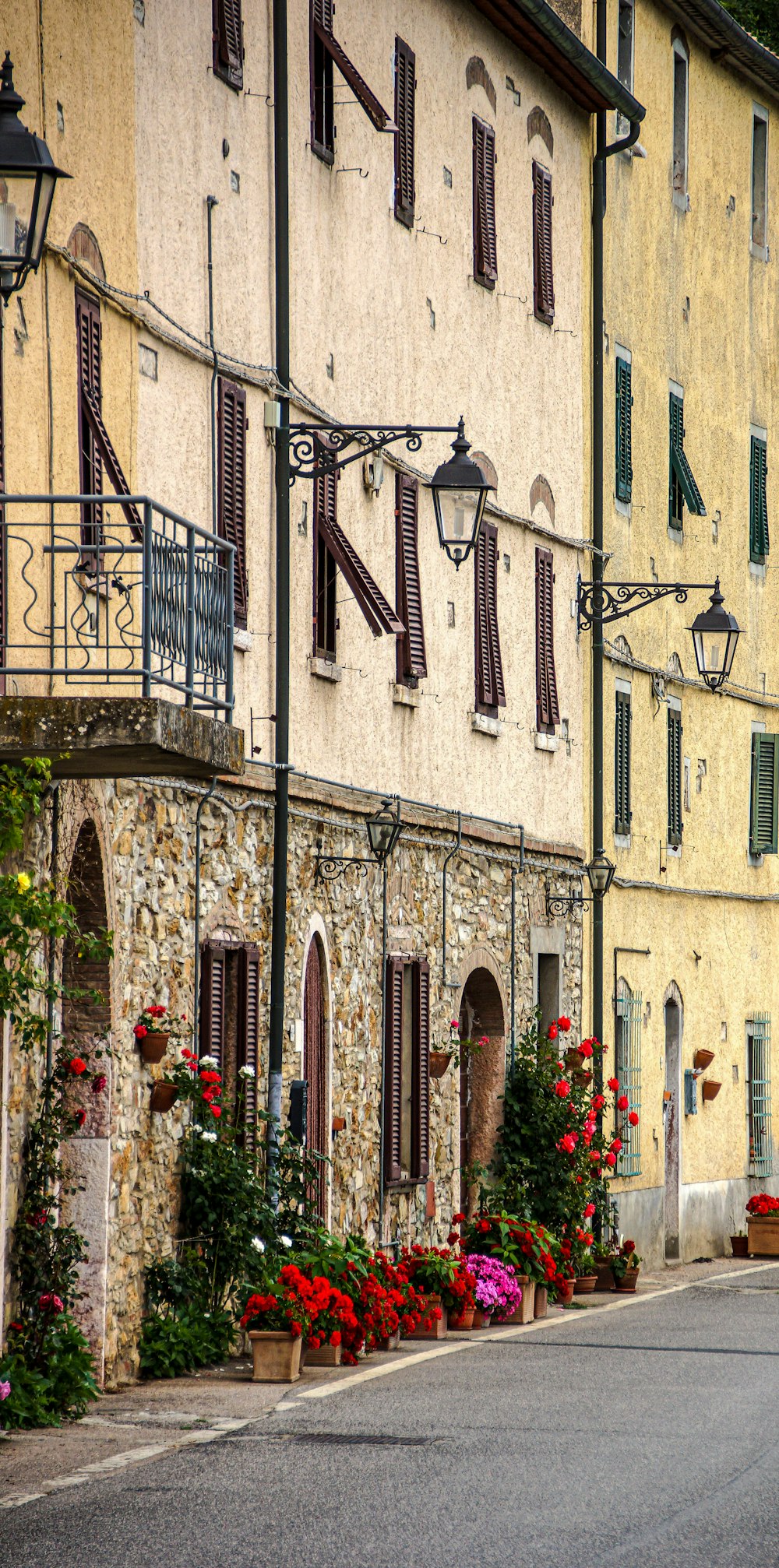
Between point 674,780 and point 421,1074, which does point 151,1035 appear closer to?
point 421,1074

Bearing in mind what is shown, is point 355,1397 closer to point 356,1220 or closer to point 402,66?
point 356,1220

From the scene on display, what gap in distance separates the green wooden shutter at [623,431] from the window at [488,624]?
3.76 metres

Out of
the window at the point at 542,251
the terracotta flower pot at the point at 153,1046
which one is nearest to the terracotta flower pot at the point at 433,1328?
the terracotta flower pot at the point at 153,1046

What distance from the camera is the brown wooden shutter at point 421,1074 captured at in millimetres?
19500

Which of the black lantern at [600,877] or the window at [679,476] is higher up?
the window at [679,476]

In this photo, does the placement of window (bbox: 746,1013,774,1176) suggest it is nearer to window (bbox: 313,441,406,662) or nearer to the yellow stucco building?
the yellow stucco building

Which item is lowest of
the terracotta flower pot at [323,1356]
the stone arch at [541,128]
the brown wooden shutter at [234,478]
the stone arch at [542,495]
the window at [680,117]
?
the terracotta flower pot at [323,1356]

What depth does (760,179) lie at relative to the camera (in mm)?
30266

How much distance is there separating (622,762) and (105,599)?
Result: 1317cm

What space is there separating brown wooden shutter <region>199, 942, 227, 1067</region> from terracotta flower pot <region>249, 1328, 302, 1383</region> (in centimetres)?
194

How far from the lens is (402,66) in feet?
63.6

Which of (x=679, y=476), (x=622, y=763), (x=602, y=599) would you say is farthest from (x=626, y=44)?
(x=622, y=763)

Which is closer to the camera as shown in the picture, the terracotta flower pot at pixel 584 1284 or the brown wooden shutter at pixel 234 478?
the brown wooden shutter at pixel 234 478

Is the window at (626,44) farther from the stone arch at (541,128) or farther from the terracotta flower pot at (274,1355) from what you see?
the terracotta flower pot at (274,1355)
